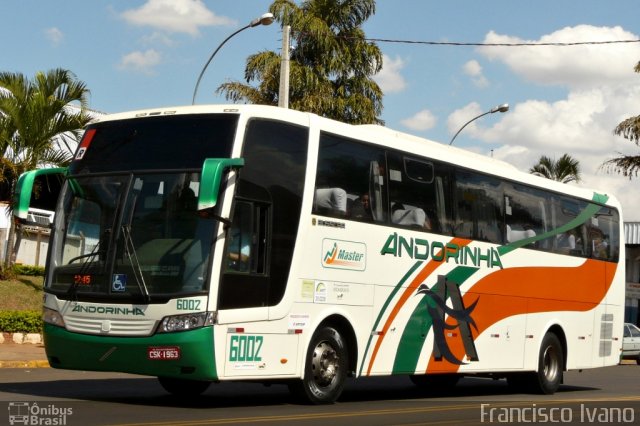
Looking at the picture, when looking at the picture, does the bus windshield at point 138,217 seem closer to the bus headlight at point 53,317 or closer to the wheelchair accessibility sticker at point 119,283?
the wheelchair accessibility sticker at point 119,283

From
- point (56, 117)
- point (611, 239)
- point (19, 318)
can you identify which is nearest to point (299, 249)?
point (611, 239)

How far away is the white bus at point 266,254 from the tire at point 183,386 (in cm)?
2

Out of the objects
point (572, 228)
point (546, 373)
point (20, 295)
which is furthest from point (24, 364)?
point (572, 228)

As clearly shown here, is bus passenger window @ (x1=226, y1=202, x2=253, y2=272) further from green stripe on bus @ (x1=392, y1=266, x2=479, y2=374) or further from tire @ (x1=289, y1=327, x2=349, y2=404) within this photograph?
green stripe on bus @ (x1=392, y1=266, x2=479, y2=374)

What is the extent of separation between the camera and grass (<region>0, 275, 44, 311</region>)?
27828 mm

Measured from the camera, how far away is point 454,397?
57.4 ft

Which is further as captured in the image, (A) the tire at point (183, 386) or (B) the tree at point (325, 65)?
(B) the tree at point (325, 65)

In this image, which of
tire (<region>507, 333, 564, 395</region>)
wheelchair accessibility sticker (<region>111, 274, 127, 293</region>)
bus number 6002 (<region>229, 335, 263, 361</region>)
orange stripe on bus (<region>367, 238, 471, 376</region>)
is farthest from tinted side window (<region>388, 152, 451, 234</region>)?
wheelchair accessibility sticker (<region>111, 274, 127, 293</region>)

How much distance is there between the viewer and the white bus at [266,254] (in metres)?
11.9

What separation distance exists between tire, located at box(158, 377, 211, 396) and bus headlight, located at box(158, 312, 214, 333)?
271cm

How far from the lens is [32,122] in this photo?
28594mm

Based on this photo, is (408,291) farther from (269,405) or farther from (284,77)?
(284,77)

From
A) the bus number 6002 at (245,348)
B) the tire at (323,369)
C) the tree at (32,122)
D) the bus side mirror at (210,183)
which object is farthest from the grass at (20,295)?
the bus side mirror at (210,183)

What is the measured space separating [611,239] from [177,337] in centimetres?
1211
